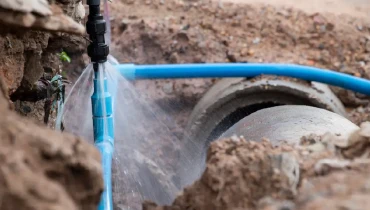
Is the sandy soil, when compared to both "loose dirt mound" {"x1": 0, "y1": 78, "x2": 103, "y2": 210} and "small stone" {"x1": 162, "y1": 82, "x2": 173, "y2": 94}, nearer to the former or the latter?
"small stone" {"x1": 162, "y1": 82, "x2": 173, "y2": 94}

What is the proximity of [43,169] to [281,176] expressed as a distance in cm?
35

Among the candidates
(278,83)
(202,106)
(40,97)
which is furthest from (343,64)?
(40,97)

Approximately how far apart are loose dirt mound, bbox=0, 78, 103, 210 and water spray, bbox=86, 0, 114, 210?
3.98ft

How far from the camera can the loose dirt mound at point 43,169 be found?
1.78 feet

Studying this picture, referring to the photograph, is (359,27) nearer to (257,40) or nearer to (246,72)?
(257,40)

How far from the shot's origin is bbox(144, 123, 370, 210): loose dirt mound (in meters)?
0.68

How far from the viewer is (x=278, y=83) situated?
2613 mm

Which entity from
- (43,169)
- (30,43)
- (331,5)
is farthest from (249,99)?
(43,169)

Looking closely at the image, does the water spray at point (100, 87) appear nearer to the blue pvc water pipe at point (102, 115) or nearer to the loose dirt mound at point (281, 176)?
the blue pvc water pipe at point (102, 115)

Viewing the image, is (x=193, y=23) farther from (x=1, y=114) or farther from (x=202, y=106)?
(x=1, y=114)

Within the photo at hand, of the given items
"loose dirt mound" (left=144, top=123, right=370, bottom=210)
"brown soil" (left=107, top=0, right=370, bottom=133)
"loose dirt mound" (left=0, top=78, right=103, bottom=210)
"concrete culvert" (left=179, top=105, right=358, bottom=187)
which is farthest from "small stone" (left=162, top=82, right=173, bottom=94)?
"loose dirt mound" (left=0, top=78, right=103, bottom=210)

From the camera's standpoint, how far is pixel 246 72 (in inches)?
104

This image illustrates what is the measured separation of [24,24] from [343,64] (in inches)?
103

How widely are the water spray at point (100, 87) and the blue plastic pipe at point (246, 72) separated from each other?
588 mm
